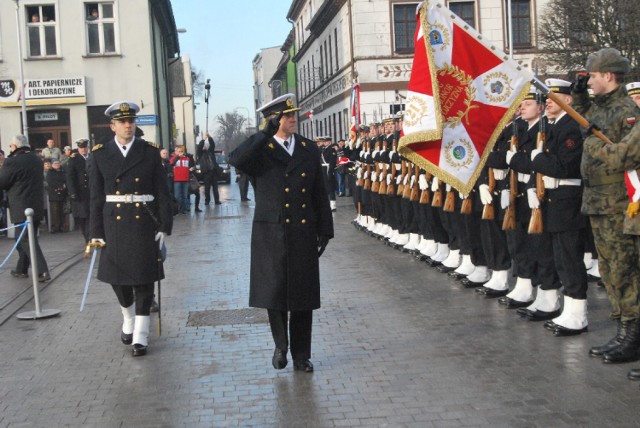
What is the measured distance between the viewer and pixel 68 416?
6.07 m

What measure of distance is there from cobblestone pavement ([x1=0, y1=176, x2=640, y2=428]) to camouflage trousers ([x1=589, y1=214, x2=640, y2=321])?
19.1 inches

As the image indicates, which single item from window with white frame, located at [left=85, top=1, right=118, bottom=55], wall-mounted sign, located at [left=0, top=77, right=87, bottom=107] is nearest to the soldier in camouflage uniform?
wall-mounted sign, located at [left=0, top=77, right=87, bottom=107]

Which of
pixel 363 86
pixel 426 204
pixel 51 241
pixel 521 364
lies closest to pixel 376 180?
pixel 426 204

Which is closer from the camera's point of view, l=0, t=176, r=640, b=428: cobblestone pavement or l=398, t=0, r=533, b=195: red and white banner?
l=0, t=176, r=640, b=428: cobblestone pavement

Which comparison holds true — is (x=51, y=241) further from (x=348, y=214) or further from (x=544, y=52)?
(x=544, y=52)

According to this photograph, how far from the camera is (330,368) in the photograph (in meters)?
7.17

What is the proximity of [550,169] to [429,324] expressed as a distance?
6.11 feet

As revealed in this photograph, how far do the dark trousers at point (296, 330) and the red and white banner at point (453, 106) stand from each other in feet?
6.27

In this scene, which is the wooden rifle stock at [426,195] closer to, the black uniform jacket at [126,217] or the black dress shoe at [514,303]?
the black dress shoe at [514,303]

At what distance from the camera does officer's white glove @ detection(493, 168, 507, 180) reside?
9875mm

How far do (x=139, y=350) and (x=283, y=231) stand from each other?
1832 mm

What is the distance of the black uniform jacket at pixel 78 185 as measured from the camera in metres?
18.1

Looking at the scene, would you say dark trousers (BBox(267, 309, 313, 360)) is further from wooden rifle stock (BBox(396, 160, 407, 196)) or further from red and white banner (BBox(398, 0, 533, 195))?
wooden rifle stock (BBox(396, 160, 407, 196))

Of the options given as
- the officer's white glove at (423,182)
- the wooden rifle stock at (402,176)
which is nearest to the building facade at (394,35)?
the wooden rifle stock at (402,176)
